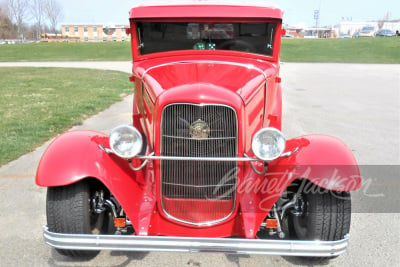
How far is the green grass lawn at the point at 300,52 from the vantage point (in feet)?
92.8

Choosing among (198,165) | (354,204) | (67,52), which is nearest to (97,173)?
(198,165)

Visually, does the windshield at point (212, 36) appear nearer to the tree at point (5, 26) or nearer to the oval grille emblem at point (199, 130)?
the oval grille emblem at point (199, 130)

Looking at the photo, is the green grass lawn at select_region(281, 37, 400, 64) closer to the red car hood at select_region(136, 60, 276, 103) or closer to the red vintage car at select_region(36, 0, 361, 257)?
the red car hood at select_region(136, 60, 276, 103)

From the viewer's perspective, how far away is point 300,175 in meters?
2.56

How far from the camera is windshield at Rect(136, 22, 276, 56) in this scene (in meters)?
3.46

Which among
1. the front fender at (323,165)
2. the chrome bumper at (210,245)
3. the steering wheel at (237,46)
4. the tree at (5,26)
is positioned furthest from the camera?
Answer: the tree at (5,26)

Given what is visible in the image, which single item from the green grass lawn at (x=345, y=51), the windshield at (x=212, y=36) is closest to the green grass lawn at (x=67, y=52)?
the green grass lawn at (x=345, y=51)

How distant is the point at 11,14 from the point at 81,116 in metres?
68.1

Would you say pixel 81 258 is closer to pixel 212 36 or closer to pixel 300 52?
pixel 212 36

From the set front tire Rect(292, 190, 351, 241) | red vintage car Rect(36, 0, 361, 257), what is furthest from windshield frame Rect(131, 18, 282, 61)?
front tire Rect(292, 190, 351, 241)

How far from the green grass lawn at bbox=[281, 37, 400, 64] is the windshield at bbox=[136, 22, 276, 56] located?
82.2ft

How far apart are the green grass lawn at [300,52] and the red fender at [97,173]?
2637 cm

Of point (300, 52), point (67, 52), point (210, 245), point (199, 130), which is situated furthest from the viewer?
point (67, 52)

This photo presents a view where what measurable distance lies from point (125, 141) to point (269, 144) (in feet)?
3.30
